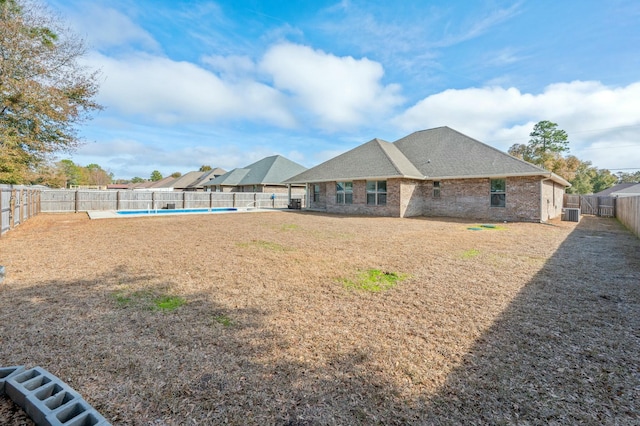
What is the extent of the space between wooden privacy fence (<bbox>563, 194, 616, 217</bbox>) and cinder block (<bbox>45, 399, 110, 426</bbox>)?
2877cm

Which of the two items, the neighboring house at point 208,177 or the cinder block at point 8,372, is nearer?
the cinder block at point 8,372

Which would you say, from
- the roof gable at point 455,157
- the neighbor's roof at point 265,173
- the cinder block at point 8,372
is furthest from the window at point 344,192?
the cinder block at point 8,372

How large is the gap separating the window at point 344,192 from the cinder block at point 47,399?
1826 cm

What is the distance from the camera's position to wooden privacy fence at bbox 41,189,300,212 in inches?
807

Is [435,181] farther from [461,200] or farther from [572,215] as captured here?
[572,215]

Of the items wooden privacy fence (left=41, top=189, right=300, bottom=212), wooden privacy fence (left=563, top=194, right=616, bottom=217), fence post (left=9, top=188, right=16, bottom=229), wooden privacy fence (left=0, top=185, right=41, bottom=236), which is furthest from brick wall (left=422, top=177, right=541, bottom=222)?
fence post (left=9, top=188, right=16, bottom=229)

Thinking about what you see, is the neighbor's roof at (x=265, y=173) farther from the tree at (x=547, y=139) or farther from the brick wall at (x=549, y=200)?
the tree at (x=547, y=139)

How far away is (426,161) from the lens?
1930 centimetres

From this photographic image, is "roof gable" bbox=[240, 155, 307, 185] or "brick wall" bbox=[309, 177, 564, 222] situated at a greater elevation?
"roof gable" bbox=[240, 155, 307, 185]

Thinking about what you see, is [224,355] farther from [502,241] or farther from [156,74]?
[156,74]

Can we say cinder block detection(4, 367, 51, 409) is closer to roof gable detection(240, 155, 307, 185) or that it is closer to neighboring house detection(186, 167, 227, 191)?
roof gable detection(240, 155, 307, 185)

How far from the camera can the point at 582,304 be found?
409 cm

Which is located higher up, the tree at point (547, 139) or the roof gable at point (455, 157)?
the tree at point (547, 139)

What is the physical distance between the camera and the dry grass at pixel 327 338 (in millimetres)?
2150
